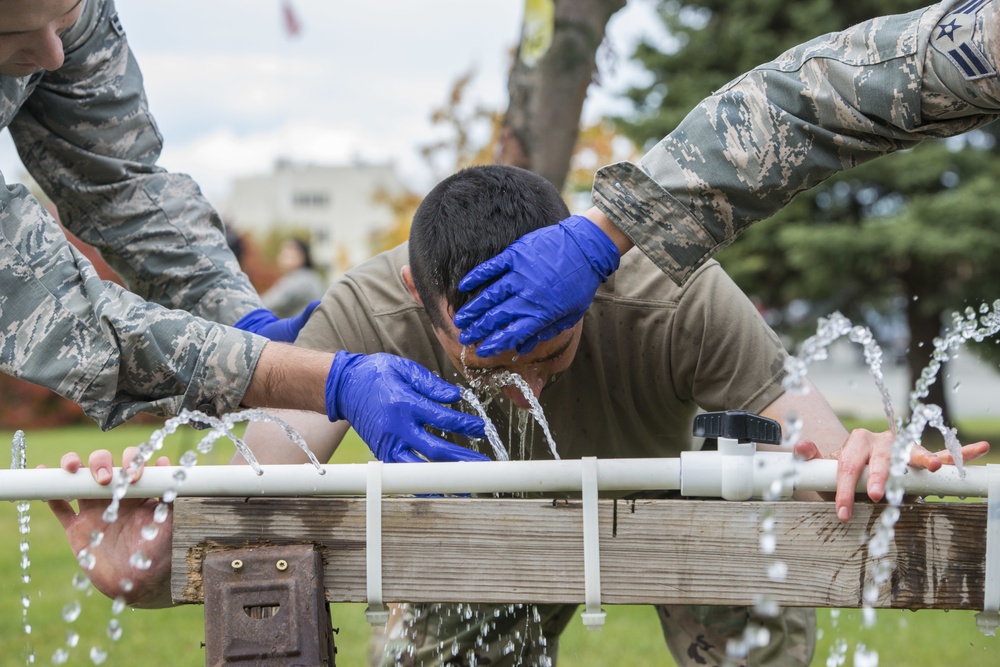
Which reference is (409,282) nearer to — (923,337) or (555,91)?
(555,91)

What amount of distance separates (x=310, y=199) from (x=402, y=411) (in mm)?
66034

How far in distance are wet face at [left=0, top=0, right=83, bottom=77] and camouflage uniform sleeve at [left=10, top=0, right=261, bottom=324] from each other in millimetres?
531

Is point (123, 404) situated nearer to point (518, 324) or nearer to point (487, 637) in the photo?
point (518, 324)

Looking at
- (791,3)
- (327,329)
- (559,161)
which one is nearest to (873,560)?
(327,329)

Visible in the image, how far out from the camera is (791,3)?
43.6 ft

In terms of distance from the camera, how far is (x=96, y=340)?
217 cm

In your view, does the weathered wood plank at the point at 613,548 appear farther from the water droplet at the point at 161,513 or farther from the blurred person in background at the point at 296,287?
the blurred person in background at the point at 296,287

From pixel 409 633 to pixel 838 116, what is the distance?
187 centimetres

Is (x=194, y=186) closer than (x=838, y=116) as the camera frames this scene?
No

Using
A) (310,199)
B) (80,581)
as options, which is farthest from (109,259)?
(310,199)

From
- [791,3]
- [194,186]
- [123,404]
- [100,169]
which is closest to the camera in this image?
[123,404]

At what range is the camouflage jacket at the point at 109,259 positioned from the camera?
2.17 meters

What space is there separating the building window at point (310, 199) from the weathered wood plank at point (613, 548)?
65675mm

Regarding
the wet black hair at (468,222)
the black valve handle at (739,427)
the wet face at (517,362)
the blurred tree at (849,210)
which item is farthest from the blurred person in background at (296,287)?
the black valve handle at (739,427)
